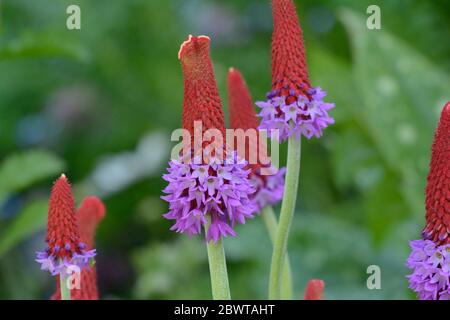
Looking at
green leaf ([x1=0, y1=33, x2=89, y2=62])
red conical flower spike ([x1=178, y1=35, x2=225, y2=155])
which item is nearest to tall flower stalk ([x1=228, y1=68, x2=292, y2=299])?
red conical flower spike ([x1=178, y1=35, x2=225, y2=155])

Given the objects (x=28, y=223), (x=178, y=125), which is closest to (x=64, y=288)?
(x=28, y=223)

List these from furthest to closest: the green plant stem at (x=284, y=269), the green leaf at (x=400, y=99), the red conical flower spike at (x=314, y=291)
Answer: the green leaf at (x=400, y=99) → the green plant stem at (x=284, y=269) → the red conical flower spike at (x=314, y=291)

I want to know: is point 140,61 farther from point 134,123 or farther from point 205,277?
point 205,277

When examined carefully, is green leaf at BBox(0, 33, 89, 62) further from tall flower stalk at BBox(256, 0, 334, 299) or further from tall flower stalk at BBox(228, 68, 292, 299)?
tall flower stalk at BBox(256, 0, 334, 299)

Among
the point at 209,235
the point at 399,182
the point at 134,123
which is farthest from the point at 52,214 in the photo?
the point at 134,123

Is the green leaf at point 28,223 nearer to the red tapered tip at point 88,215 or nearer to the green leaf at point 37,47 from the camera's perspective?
the green leaf at point 37,47

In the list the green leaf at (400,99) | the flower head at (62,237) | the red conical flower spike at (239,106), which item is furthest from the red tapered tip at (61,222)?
the green leaf at (400,99)

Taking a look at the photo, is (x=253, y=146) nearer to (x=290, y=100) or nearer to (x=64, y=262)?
(x=290, y=100)
